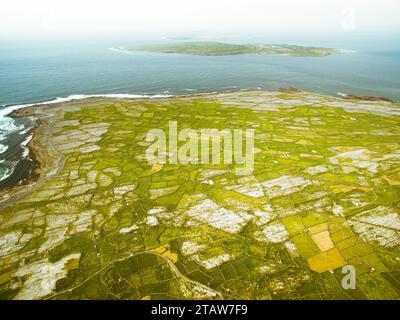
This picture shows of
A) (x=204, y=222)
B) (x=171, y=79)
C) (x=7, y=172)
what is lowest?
(x=7, y=172)

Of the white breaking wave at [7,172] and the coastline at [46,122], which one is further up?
the coastline at [46,122]

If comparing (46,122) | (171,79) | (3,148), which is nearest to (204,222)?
(3,148)

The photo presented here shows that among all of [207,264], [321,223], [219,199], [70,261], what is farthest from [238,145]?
[70,261]

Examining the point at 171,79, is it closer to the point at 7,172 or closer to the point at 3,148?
the point at 3,148

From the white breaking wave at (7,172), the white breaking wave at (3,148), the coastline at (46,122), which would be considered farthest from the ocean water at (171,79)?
the white breaking wave at (7,172)

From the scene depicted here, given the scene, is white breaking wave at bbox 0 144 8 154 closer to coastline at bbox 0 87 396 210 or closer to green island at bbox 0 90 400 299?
coastline at bbox 0 87 396 210

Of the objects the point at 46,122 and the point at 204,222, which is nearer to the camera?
the point at 204,222

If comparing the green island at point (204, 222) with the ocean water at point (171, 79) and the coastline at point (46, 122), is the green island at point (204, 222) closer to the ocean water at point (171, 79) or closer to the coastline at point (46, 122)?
the coastline at point (46, 122)

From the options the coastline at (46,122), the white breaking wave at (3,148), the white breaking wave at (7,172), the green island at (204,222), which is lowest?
the white breaking wave at (7,172)
